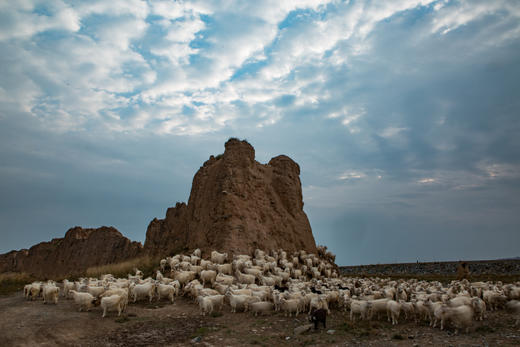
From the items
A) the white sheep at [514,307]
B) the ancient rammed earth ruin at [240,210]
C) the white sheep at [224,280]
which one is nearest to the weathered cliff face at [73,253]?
the ancient rammed earth ruin at [240,210]

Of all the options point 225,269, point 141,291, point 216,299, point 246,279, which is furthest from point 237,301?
point 225,269

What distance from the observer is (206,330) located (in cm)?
1062

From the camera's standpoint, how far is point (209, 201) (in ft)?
Result: 78.8

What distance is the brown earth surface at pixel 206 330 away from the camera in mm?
9066

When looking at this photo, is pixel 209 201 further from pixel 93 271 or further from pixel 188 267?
pixel 93 271

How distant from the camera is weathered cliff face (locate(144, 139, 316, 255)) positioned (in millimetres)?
21875

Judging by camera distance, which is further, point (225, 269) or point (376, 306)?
point (225, 269)

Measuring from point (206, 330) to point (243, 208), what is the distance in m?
12.8

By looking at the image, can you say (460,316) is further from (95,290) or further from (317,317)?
(95,290)

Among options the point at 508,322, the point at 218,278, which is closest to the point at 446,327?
the point at 508,322

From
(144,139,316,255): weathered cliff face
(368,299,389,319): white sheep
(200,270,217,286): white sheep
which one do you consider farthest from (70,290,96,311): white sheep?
(368,299,389,319): white sheep

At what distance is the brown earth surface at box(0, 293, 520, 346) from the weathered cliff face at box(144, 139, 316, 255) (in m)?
8.99

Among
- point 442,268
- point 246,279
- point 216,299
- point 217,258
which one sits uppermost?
point 217,258

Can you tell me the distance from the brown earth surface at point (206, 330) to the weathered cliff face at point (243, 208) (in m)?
8.99
